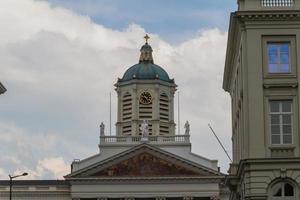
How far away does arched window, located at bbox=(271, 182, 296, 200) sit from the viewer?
45.5m

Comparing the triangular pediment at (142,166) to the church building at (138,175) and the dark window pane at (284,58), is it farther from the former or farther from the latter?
the dark window pane at (284,58)

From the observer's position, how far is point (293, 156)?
45.4 metres

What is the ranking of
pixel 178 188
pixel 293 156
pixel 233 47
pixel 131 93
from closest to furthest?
pixel 293 156
pixel 233 47
pixel 178 188
pixel 131 93

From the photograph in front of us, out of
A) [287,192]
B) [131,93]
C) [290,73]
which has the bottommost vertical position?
[287,192]

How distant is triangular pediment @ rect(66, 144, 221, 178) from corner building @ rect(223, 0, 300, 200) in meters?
54.1

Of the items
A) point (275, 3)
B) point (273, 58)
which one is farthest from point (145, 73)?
point (273, 58)

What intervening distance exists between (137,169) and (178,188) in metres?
4.48

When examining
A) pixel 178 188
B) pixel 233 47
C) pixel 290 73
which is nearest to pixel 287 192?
pixel 290 73

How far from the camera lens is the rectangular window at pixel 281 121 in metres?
45.9

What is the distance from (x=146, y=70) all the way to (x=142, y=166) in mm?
15366

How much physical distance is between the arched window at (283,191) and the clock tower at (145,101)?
64585 millimetres

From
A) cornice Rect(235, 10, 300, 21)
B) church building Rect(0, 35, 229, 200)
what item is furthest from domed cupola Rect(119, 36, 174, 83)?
cornice Rect(235, 10, 300, 21)

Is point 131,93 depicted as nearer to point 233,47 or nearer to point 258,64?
point 233,47

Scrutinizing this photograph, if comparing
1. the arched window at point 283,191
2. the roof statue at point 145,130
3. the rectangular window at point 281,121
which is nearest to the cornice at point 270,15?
the rectangular window at point 281,121
